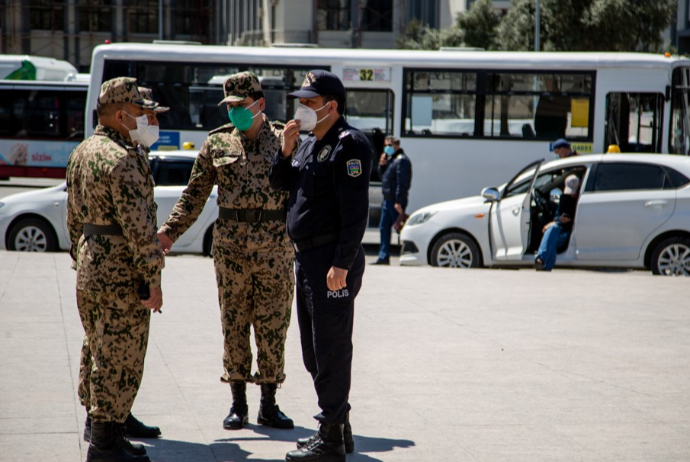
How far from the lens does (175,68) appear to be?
56.9 feet

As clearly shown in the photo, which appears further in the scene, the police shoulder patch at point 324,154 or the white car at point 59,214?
the white car at point 59,214

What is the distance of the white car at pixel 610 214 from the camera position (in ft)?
39.4

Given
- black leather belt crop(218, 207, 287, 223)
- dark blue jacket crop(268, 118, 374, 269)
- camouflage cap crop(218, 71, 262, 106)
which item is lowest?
black leather belt crop(218, 207, 287, 223)

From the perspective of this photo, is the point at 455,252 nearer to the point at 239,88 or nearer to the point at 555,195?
the point at 555,195

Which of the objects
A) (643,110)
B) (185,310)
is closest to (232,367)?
(185,310)

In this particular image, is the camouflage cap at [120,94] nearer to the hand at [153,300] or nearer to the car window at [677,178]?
the hand at [153,300]

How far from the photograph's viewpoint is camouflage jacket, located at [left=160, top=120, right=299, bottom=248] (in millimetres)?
5258

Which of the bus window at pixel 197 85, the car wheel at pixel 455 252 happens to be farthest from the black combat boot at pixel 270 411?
the bus window at pixel 197 85

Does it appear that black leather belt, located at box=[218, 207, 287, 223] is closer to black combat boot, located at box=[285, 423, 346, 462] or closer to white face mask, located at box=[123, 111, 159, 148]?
white face mask, located at box=[123, 111, 159, 148]

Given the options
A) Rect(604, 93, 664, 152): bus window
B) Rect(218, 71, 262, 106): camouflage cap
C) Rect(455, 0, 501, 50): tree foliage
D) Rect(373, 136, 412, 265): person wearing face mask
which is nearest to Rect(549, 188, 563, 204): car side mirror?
Rect(373, 136, 412, 265): person wearing face mask

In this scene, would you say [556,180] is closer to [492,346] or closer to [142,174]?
[492,346]

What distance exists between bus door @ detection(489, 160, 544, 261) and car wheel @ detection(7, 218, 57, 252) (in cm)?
616

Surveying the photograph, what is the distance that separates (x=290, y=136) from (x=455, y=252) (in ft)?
27.2

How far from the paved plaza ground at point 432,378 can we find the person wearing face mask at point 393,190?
4039 millimetres
